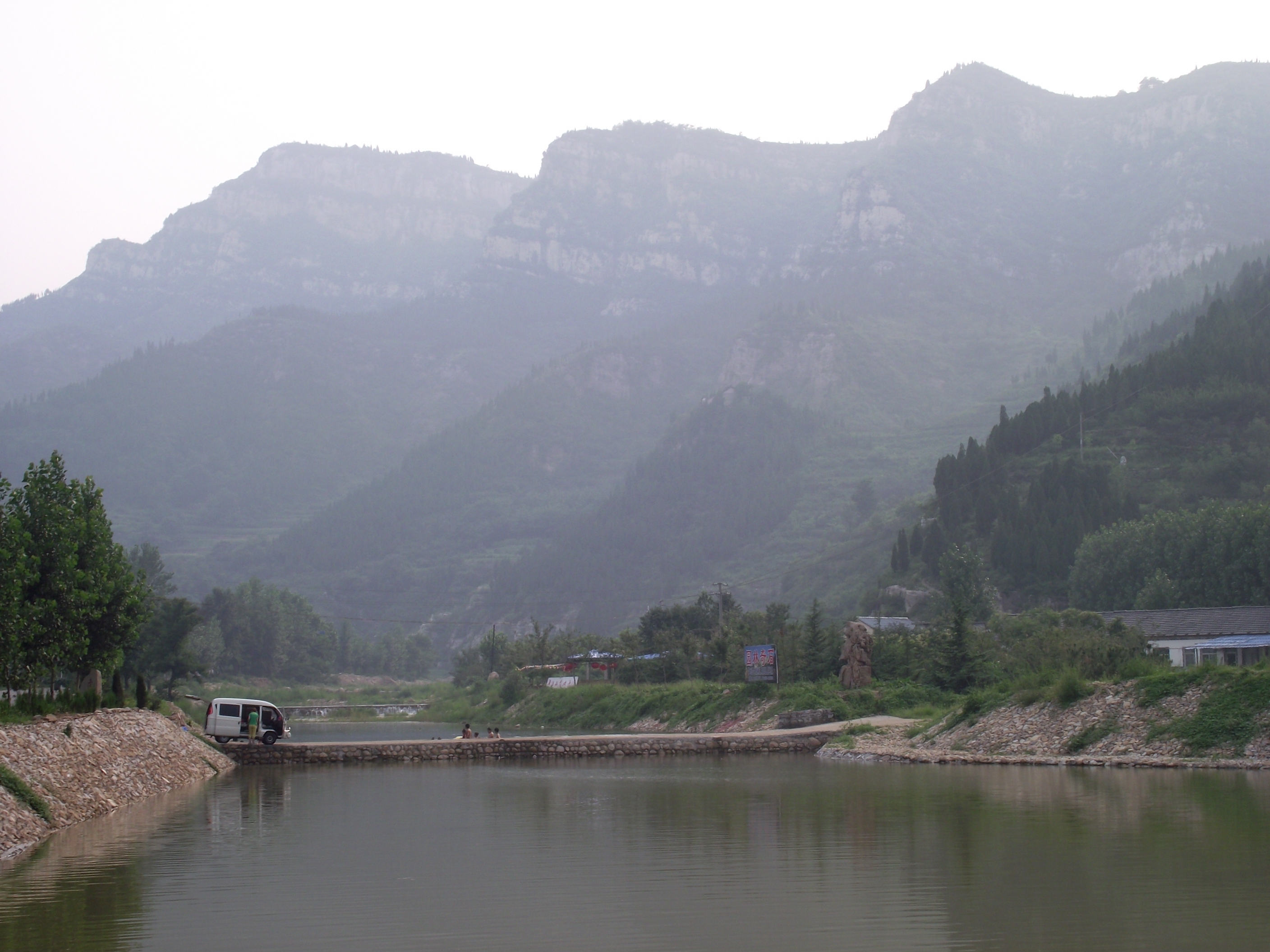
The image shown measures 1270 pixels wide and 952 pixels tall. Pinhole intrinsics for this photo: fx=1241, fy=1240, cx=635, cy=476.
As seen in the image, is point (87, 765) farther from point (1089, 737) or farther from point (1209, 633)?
point (1209, 633)

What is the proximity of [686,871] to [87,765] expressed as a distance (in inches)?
716

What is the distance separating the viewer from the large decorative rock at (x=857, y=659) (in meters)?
62.2

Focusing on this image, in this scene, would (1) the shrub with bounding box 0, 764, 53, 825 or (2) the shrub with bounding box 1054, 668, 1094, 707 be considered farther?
(2) the shrub with bounding box 1054, 668, 1094, 707

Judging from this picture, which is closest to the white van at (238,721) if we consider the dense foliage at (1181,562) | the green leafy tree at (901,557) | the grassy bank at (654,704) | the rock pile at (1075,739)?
the grassy bank at (654,704)

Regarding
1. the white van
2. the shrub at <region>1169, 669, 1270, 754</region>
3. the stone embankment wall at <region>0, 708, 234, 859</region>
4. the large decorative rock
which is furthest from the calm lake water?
the large decorative rock

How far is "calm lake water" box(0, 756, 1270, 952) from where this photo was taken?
50.6ft

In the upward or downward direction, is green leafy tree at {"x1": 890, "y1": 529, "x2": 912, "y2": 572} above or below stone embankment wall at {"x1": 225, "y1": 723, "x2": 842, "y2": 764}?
above

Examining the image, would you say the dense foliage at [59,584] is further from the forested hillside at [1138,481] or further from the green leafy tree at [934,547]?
→ the green leafy tree at [934,547]

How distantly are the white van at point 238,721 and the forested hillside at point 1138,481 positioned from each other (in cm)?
5672

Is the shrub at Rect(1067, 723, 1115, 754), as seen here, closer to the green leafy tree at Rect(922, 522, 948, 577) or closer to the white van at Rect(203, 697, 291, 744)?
the white van at Rect(203, 697, 291, 744)

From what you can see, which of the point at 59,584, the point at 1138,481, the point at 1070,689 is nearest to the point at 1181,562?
the point at 1138,481

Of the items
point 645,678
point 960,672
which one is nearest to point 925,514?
point 645,678

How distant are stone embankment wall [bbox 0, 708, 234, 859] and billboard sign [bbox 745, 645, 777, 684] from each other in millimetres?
30658

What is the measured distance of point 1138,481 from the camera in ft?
363
